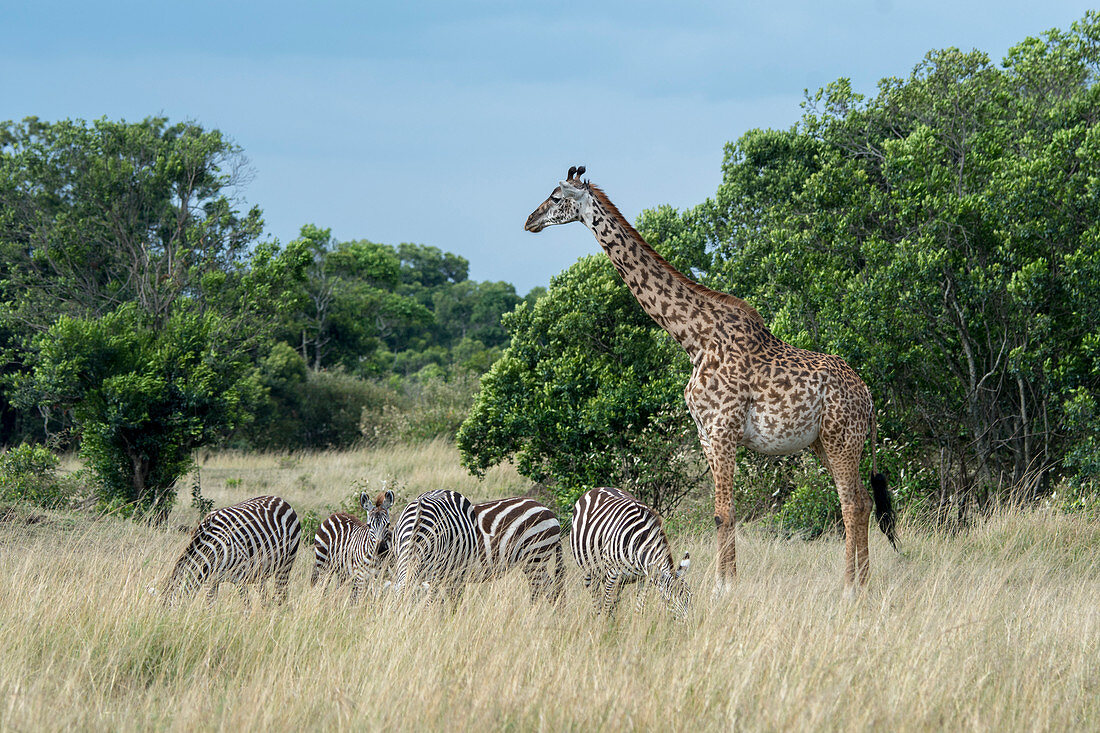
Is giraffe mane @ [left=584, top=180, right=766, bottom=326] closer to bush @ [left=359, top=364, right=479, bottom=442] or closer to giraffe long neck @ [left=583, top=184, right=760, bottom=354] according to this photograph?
giraffe long neck @ [left=583, top=184, right=760, bottom=354]

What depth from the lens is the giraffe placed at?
739 centimetres

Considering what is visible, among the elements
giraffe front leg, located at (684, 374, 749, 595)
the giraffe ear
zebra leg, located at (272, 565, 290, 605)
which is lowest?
zebra leg, located at (272, 565, 290, 605)

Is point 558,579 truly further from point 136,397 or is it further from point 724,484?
point 136,397

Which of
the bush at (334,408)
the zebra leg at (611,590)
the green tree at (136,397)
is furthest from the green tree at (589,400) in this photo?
the bush at (334,408)

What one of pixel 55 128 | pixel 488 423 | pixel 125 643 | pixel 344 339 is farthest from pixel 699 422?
pixel 344 339

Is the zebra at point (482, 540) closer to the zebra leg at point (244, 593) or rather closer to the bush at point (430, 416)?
the zebra leg at point (244, 593)

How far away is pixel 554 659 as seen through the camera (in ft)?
17.9

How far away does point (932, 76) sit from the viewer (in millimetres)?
19109

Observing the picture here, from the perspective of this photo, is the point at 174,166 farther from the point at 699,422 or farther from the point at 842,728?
the point at 842,728

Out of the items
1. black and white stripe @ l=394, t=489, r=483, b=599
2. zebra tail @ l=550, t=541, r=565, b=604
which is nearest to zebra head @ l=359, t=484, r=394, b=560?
black and white stripe @ l=394, t=489, r=483, b=599

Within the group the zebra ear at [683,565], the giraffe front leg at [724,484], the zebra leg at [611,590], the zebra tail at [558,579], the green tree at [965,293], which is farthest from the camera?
the green tree at [965,293]

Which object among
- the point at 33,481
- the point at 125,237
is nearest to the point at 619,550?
the point at 33,481

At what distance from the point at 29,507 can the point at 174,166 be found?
14613mm

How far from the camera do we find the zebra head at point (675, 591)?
600cm
